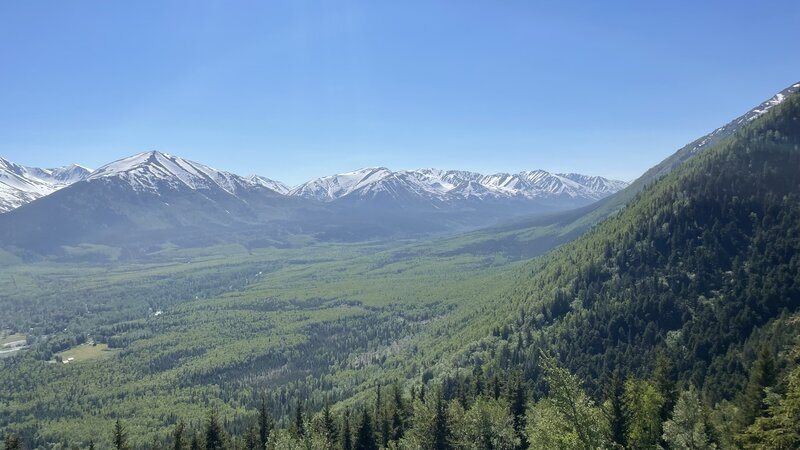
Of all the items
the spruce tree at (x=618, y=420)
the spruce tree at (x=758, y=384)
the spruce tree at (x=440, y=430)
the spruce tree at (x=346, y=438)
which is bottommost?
the spruce tree at (x=346, y=438)

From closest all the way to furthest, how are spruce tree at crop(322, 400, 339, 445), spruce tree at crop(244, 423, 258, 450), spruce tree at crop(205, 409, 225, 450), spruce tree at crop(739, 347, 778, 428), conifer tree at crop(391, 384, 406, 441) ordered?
spruce tree at crop(739, 347, 778, 428)
spruce tree at crop(205, 409, 225, 450)
spruce tree at crop(322, 400, 339, 445)
spruce tree at crop(244, 423, 258, 450)
conifer tree at crop(391, 384, 406, 441)

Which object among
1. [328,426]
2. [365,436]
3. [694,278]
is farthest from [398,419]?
[694,278]

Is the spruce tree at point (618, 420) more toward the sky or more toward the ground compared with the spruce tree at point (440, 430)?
more toward the sky

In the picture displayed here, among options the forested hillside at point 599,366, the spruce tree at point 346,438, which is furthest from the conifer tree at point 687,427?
the spruce tree at point 346,438

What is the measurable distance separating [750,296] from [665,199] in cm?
5972

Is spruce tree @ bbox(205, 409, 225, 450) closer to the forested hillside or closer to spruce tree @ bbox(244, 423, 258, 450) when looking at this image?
the forested hillside

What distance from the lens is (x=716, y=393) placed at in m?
99.4

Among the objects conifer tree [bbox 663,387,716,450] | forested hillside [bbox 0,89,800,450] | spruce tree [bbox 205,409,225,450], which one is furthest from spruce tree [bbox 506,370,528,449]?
spruce tree [bbox 205,409,225,450]

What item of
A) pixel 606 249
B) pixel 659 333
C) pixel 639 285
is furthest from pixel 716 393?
pixel 606 249

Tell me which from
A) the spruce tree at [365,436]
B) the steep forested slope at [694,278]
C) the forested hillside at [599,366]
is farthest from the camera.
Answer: the steep forested slope at [694,278]

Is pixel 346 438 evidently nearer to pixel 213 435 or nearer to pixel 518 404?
pixel 213 435

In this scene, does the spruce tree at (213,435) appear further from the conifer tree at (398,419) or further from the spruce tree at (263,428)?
the conifer tree at (398,419)

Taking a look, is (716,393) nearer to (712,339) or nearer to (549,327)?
(712,339)

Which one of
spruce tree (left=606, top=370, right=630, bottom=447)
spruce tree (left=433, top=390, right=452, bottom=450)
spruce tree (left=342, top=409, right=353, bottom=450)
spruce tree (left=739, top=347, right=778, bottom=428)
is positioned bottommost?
spruce tree (left=342, top=409, right=353, bottom=450)
